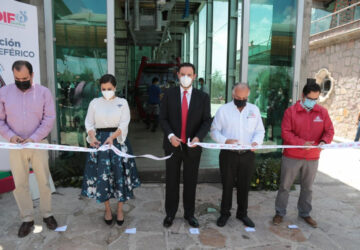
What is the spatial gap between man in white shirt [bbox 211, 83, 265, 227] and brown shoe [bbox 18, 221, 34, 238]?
6.92 ft

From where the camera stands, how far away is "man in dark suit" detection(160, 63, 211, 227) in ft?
9.78

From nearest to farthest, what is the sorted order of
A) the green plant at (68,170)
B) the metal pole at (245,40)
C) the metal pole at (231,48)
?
the green plant at (68,170)
the metal pole at (245,40)
the metal pole at (231,48)

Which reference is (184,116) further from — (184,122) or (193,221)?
(193,221)

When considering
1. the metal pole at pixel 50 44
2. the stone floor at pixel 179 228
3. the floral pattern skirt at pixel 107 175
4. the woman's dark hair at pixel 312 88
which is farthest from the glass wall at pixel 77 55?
the woman's dark hair at pixel 312 88

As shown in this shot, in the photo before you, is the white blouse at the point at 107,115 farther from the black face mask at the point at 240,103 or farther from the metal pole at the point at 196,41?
the metal pole at the point at 196,41

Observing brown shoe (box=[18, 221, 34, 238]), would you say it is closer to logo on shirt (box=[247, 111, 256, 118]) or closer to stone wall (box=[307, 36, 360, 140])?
logo on shirt (box=[247, 111, 256, 118])

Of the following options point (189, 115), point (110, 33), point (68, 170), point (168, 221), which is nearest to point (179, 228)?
point (168, 221)

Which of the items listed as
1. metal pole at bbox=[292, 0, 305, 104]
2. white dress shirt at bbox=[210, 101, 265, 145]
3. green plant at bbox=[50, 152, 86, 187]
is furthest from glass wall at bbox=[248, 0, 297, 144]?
green plant at bbox=[50, 152, 86, 187]

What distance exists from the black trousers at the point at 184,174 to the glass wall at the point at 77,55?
7.55 feet

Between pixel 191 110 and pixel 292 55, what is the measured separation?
2.92 m

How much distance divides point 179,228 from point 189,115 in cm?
130

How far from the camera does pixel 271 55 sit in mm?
4961

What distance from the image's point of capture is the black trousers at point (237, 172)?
3.11 m

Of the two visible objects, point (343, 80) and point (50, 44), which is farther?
point (343, 80)
